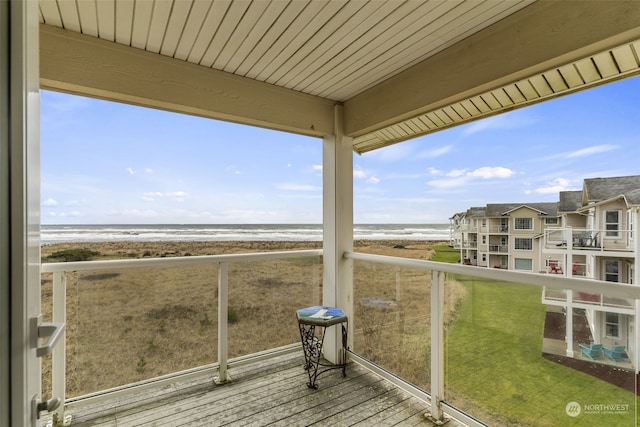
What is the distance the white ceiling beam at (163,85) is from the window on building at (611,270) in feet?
7.72

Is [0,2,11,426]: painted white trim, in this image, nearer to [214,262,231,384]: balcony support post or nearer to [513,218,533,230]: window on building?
[214,262,231,384]: balcony support post

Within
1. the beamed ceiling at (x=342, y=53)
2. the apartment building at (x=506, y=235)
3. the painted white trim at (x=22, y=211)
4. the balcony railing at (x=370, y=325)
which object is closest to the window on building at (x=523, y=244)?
the apartment building at (x=506, y=235)

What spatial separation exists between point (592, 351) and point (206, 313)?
2.72 m

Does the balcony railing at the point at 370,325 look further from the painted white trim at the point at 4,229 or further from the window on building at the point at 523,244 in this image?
the painted white trim at the point at 4,229

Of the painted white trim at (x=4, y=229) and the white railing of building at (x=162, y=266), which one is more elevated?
the painted white trim at (x=4, y=229)

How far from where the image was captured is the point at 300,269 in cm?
314

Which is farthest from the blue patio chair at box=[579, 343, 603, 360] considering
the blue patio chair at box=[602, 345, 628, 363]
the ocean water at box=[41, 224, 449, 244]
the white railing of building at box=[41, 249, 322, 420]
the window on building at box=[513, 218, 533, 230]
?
the white railing of building at box=[41, 249, 322, 420]

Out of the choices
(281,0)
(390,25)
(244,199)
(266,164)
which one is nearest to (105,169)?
(244,199)

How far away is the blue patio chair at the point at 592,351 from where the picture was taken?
1.56 metres

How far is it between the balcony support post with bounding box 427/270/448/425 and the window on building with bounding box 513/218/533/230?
611 millimetres

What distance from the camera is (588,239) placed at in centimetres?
164

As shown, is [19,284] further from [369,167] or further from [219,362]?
[369,167]

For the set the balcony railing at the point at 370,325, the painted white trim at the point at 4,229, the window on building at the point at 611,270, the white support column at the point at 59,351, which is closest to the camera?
the painted white trim at the point at 4,229

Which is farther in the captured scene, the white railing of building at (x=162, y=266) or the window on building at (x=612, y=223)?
the white railing of building at (x=162, y=266)
